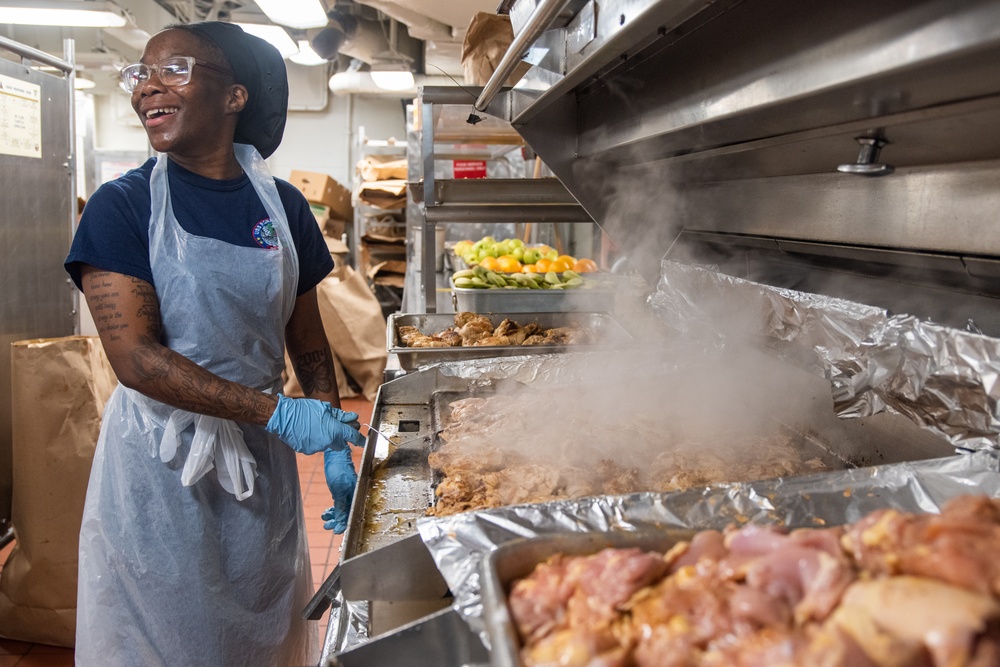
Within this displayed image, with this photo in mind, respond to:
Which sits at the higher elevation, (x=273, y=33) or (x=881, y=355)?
(x=273, y=33)

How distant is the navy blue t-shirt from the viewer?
6.03 ft

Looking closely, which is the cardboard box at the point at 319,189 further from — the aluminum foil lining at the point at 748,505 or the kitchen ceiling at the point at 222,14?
the aluminum foil lining at the point at 748,505

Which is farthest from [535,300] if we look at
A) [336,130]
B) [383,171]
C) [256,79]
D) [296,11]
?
[336,130]

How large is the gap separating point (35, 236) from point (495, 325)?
7.84 ft

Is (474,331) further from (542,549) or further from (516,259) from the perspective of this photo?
(542,549)

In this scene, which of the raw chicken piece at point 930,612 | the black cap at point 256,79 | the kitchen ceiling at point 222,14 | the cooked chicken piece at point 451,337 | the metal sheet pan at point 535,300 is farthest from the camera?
the kitchen ceiling at point 222,14

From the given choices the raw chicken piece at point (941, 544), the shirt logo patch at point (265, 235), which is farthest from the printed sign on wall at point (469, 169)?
the raw chicken piece at point (941, 544)

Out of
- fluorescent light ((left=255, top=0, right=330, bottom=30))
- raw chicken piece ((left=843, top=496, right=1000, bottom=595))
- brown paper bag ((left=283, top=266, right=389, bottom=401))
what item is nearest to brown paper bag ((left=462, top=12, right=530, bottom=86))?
raw chicken piece ((left=843, top=496, right=1000, bottom=595))

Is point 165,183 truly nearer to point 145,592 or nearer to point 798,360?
point 145,592

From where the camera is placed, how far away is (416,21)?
5895 millimetres

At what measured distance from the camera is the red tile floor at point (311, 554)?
3.05 meters

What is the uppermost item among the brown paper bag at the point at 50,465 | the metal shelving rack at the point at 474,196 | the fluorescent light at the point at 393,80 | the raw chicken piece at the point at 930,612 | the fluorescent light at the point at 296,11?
the fluorescent light at the point at 393,80

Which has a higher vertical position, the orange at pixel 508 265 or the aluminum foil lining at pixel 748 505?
the orange at pixel 508 265

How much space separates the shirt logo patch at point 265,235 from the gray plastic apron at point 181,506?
0.04 metres
